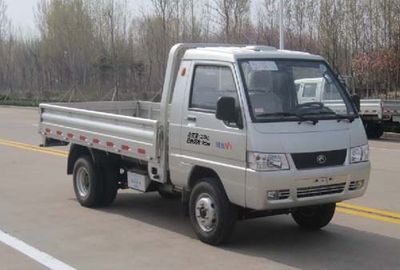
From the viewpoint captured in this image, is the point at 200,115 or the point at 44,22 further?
the point at 44,22

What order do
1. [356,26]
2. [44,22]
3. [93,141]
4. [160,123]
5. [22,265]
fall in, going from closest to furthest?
[22,265] → [160,123] → [93,141] → [356,26] → [44,22]

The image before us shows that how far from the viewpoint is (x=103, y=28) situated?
49.6 metres

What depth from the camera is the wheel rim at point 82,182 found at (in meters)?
9.76

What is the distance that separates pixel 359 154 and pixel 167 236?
241cm

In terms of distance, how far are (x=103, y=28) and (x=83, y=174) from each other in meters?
41.0

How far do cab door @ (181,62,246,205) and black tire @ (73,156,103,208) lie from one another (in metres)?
2.23

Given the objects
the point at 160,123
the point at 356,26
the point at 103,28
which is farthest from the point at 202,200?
the point at 103,28

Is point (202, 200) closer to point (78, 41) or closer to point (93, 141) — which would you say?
point (93, 141)

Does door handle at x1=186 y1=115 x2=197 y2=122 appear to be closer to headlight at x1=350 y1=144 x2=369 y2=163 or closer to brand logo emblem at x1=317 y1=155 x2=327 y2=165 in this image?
brand logo emblem at x1=317 y1=155 x2=327 y2=165

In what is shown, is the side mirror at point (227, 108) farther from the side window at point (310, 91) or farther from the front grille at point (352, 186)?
the front grille at point (352, 186)

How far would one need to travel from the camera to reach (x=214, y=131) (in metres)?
7.28

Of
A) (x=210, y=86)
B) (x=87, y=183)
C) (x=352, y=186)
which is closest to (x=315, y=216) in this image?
(x=352, y=186)

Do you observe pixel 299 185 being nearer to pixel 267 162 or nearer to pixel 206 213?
pixel 267 162

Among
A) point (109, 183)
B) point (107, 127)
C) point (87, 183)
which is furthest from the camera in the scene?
point (87, 183)
